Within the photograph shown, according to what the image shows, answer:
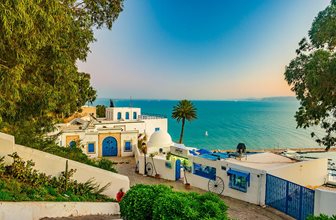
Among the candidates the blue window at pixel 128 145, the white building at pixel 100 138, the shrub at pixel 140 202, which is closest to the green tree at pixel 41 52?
the shrub at pixel 140 202

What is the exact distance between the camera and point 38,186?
9.73m

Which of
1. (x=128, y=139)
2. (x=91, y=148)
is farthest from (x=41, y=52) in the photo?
(x=128, y=139)

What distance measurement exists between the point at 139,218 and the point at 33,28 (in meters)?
5.59

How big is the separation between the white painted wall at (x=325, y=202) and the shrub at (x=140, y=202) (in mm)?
7237

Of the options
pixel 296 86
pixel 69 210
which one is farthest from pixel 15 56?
pixel 296 86

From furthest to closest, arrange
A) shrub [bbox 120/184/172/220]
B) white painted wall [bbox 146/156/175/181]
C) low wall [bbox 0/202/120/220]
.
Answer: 1. white painted wall [bbox 146/156/175/181]
2. shrub [bbox 120/184/172/220]
3. low wall [bbox 0/202/120/220]

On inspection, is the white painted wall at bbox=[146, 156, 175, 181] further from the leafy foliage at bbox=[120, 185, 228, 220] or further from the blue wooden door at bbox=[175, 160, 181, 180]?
the leafy foliage at bbox=[120, 185, 228, 220]

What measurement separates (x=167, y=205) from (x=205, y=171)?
39.9 feet

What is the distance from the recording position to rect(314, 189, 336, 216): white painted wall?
1102 cm

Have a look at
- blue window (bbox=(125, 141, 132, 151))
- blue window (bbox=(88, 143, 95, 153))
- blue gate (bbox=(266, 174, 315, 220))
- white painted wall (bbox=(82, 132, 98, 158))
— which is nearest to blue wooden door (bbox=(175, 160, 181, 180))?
blue gate (bbox=(266, 174, 315, 220))

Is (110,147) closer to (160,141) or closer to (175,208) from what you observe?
(160,141)

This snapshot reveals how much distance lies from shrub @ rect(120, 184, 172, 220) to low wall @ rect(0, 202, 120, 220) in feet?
6.35

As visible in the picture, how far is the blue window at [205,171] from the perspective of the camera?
58.4ft

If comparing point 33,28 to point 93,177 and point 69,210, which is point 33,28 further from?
point 93,177
